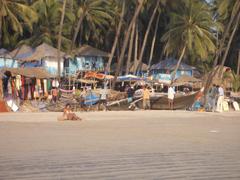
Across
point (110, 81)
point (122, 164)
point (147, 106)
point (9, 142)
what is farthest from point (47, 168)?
point (110, 81)

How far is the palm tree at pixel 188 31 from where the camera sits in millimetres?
51812

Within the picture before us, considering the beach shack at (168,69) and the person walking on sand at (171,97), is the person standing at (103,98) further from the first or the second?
the beach shack at (168,69)

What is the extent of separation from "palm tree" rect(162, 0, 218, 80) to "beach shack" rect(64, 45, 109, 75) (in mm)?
7163

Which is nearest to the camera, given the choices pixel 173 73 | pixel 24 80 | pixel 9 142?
pixel 9 142

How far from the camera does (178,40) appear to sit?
172 ft

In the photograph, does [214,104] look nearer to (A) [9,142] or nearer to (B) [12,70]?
(B) [12,70]

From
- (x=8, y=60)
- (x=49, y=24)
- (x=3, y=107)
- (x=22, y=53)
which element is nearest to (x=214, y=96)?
(x=3, y=107)

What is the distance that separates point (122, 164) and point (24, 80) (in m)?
25.8

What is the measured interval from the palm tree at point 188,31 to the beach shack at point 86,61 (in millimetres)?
7163

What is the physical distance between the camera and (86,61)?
1938 inches

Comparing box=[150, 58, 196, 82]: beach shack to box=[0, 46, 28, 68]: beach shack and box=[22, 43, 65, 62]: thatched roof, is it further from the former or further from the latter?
box=[0, 46, 28, 68]: beach shack

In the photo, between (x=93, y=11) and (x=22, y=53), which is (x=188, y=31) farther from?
(x=22, y=53)

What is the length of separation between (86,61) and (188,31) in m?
10.4

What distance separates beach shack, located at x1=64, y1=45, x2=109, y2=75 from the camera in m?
46.8
